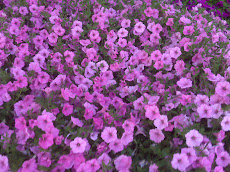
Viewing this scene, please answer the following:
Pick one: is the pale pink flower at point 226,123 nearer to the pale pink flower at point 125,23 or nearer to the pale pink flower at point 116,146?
the pale pink flower at point 116,146

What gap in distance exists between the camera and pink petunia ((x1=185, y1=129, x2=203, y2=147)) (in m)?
2.07

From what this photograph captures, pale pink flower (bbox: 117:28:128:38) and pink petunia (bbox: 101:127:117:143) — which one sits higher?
pale pink flower (bbox: 117:28:128:38)

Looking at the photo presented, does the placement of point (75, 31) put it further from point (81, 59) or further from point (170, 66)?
point (170, 66)

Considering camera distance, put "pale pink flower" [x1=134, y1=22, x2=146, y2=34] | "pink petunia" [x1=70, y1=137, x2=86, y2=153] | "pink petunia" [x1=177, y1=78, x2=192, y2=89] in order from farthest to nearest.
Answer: "pale pink flower" [x1=134, y1=22, x2=146, y2=34] < "pink petunia" [x1=177, y1=78, x2=192, y2=89] < "pink petunia" [x1=70, y1=137, x2=86, y2=153]

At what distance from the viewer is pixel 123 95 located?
2.66 meters

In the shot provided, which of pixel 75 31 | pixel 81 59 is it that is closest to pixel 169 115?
pixel 81 59

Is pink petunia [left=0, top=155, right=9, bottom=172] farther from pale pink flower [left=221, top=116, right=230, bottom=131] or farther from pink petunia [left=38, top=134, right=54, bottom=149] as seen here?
pale pink flower [left=221, top=116, right=230, bottom=131]

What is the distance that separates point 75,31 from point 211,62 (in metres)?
1.69

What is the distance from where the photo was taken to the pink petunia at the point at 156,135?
2.20 meters

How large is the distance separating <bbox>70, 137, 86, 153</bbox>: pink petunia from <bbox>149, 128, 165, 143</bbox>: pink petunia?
59cm

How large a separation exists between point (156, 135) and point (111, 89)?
80cm

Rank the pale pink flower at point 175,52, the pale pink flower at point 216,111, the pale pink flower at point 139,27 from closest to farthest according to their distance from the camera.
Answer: the pale pink flower at point 216,111, the pale pink flower at point 175,52, the pale pink flower at point 139,27

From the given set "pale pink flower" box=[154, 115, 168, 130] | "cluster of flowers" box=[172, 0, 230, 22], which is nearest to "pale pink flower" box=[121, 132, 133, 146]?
"pale pink flower" box=[154, 115, 168, 130]

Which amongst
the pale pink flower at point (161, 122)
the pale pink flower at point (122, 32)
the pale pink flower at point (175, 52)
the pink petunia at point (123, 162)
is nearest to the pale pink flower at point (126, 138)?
the pink petunia at point (123, 162)
